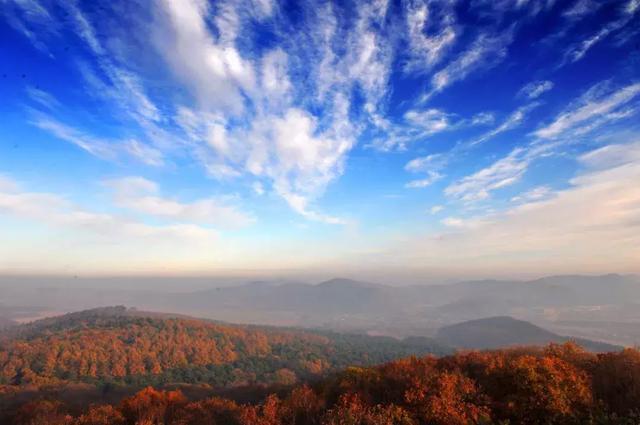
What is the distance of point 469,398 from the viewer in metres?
21.6

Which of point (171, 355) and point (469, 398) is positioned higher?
point (469, 398)

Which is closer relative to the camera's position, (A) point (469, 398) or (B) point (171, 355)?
(A) point (469, 398)

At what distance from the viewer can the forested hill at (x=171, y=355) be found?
351 ft

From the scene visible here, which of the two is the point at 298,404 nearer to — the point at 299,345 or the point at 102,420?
the point at 102,420

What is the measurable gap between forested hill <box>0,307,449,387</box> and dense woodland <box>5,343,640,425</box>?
7082 centimetres

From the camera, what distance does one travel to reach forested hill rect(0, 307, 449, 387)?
10706 centimetres

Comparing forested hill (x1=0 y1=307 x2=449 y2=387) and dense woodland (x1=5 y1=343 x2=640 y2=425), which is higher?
dense woodland (x1=5 y1=343 x2=640 y2=425)

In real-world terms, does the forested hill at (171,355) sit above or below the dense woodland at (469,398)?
below

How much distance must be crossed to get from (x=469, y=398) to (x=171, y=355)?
141861 mm

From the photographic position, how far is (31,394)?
73.2m

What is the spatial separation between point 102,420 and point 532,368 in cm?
3122

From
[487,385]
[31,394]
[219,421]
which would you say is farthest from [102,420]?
[31,394]

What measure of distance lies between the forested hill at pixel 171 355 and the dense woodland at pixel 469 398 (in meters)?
70.8

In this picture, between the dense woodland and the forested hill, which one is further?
the forested hill
